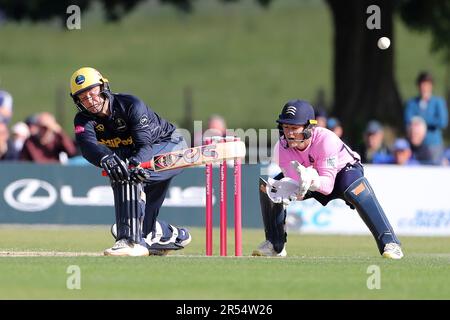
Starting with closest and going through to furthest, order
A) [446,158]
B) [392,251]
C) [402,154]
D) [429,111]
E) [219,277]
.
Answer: [219,277] → [392,251] → [402,154] → [446,158] → [429,111]

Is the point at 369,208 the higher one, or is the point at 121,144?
the point at 121,144

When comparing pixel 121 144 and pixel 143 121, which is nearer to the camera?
pixel 143 121

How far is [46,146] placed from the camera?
73.9 ft

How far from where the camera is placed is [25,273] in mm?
12273

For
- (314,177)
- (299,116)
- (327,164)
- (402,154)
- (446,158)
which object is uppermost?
(299,116)

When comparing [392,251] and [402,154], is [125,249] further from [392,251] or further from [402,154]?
[402,154]

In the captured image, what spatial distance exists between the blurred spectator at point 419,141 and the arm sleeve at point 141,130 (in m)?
9.18

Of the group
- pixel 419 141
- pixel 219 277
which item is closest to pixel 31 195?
pixel 419 141

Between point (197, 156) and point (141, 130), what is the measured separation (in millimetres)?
625

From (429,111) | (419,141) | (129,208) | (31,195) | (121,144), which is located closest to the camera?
(129,208)

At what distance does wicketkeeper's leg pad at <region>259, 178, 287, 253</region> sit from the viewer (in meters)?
14.4

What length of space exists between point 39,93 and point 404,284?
47.4m

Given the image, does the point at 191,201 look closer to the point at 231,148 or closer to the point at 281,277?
the point at 231,148
